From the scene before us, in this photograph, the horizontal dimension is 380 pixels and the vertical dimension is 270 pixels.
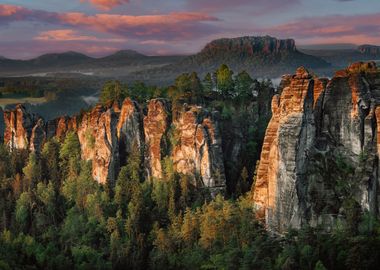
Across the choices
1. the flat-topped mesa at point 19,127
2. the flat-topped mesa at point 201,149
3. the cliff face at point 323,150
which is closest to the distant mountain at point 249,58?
the flat-topped mesa at point 19,127

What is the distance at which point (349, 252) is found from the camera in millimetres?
50000

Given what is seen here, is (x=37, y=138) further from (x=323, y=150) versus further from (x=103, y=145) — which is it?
(x=323, y=150)

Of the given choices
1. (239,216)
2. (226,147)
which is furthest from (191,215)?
(226,147)

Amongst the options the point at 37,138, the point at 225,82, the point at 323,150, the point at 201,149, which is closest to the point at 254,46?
the point at 225,82

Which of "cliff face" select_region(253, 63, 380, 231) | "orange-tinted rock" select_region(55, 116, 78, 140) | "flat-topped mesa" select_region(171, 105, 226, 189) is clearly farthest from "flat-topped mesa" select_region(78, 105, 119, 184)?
"cliff face" select_region(253, 63, 380, 231)

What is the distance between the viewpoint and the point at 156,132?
255 feet

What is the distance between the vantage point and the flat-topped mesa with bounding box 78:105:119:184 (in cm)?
8081

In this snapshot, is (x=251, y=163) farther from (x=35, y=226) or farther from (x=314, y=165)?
(x=35, y=226)

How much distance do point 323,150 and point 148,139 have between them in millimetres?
29641

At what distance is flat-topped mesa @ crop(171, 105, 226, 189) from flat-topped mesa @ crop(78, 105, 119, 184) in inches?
470

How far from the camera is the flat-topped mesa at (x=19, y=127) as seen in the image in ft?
324

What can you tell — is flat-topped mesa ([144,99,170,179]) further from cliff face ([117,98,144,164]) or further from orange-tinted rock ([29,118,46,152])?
orange-tinted rock ([29,118,46,152])

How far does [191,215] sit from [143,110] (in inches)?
899

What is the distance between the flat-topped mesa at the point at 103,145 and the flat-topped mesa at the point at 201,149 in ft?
39.2
